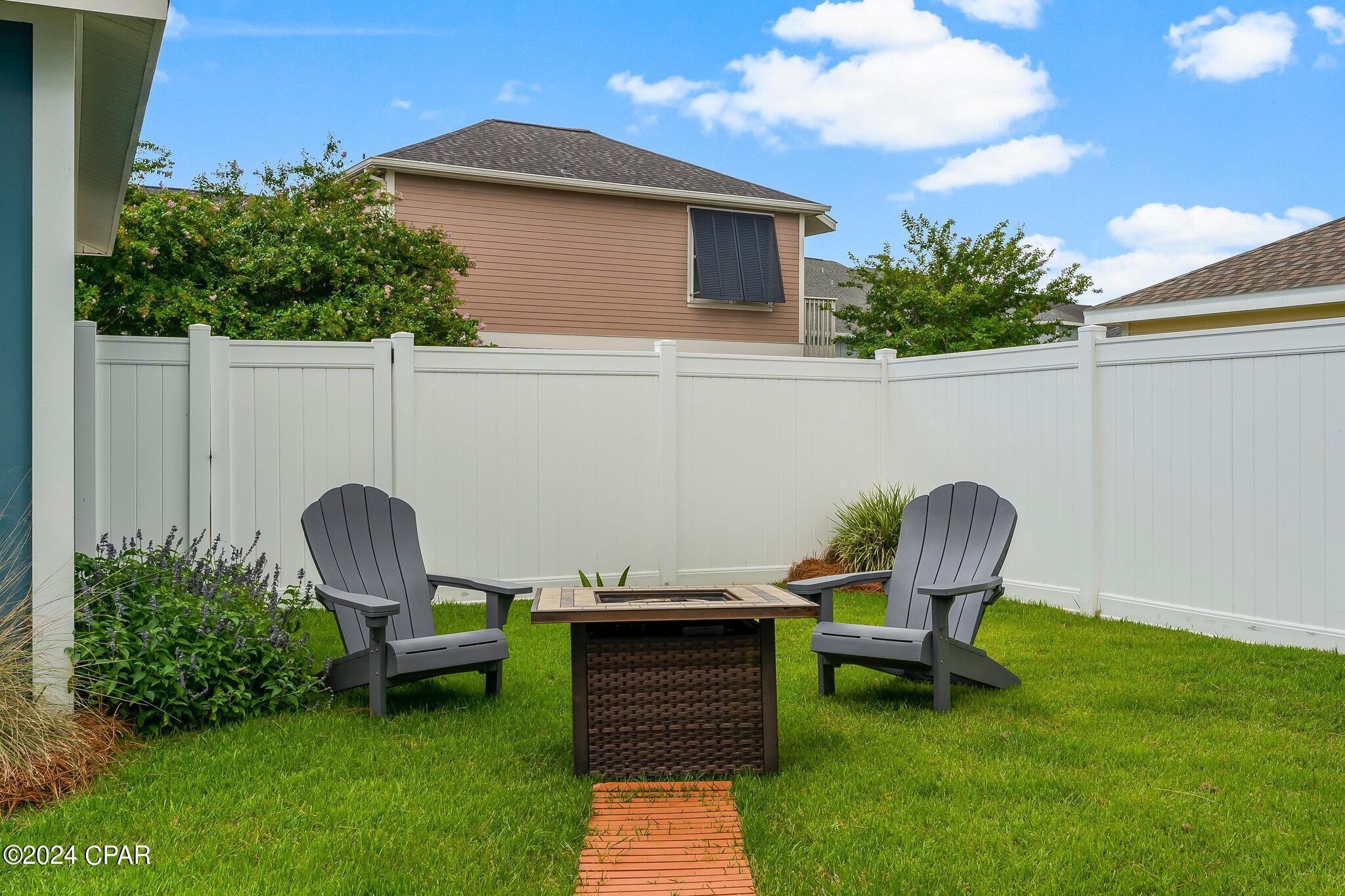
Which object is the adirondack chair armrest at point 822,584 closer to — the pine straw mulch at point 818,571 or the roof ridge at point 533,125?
the pine straw mulch at point 818,571

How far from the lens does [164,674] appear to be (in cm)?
409

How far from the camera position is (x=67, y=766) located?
11.6ft

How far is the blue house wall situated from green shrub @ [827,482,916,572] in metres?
5.80

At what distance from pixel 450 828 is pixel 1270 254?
35.5 feet

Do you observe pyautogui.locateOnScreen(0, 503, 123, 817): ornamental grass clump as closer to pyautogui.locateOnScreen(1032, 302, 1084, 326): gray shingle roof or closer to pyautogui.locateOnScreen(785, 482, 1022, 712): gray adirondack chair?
pyautogui.locateOnScreen(785, 482, 1022, 712): gray adirondack chair

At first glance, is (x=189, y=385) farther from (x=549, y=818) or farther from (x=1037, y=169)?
(x=1037, y=169)

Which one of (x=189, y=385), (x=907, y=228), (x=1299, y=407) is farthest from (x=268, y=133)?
(x=1299, y=407)

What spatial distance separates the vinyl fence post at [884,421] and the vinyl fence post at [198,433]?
536 centimetres

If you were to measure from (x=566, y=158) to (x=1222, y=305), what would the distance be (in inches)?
343

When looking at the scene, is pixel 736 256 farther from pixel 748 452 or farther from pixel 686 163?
pixel 748 452

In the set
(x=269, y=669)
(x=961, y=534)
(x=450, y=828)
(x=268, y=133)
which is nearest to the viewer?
(x=450, y=828)

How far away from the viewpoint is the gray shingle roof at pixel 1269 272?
935cm

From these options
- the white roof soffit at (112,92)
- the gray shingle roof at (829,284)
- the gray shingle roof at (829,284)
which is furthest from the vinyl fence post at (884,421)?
the gray shingle roof at (829,284)

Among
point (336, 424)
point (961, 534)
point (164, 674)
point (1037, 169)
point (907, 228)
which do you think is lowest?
point (164, 674)
